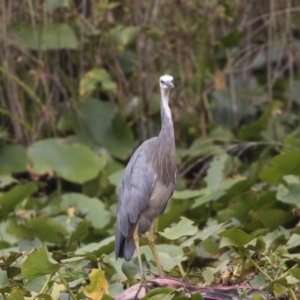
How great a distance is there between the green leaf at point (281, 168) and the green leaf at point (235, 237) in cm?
134

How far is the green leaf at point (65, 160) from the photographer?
19.1 ft

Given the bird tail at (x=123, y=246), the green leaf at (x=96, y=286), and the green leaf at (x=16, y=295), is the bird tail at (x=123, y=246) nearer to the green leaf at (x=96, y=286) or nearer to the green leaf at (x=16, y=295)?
the green leaf at (x=96, y=286)

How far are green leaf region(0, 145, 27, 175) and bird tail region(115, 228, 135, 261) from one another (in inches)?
91.3

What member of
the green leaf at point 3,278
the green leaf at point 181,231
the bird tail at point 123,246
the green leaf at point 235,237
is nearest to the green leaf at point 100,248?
the bird tail at point 123,246

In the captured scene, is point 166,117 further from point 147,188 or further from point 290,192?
point 290,192

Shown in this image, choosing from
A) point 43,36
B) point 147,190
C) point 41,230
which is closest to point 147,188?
point 147,190

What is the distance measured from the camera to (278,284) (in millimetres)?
3354

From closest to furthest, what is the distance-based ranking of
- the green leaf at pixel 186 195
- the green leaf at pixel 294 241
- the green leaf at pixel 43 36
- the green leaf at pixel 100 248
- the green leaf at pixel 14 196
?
the green leaf at pixel 294 241, the green leaf at pixel 100 248, the green leaf at pixel 14 196, the green leaf at pixel 186 195, the green leaf at pixel 43 36

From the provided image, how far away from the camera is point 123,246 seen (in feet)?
12.7

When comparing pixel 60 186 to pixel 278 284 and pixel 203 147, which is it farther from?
pixel 278 284

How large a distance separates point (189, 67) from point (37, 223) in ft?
8.95

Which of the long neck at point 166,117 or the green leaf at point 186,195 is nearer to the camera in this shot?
the long neck at point 166,117

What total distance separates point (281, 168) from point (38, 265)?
1920 millimetres

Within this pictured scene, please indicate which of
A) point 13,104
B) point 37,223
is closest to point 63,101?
point 13,104
